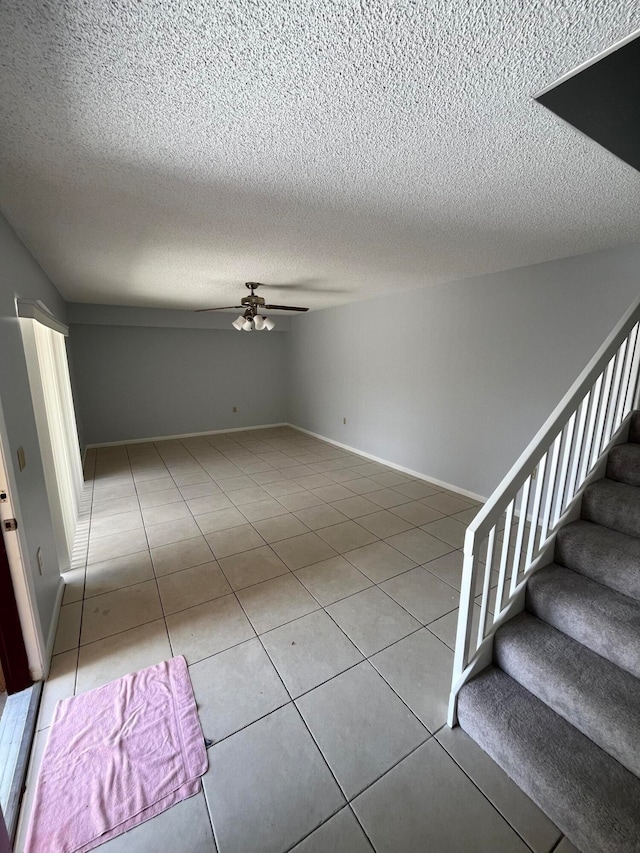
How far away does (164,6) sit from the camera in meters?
0.79

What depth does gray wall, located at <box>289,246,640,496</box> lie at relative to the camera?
280 cm

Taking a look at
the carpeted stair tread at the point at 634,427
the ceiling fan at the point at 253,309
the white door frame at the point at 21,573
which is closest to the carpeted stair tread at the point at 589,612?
the carpeted stair tread at the point at 634,427

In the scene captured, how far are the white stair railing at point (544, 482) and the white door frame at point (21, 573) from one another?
77.5 inches

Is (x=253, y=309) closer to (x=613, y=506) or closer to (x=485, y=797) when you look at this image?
(x=613, y=506)

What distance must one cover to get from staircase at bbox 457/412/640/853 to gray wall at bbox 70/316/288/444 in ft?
19.8

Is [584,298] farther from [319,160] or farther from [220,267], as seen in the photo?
[220,267]

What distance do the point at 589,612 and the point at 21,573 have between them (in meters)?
2.53

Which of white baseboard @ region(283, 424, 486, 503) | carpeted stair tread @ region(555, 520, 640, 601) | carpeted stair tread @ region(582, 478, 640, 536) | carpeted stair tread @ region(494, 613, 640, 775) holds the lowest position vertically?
white baseboard @ region(283, 424, 486, 503)

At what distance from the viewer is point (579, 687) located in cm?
129

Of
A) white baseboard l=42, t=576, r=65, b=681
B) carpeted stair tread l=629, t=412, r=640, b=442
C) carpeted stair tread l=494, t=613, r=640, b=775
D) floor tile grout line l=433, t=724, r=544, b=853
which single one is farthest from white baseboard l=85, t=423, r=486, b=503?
white baseboard l=42, t=576, r=65, b=681

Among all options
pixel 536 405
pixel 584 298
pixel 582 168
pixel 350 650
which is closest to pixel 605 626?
pixel 350 650

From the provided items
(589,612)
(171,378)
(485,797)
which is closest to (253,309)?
(171,378)

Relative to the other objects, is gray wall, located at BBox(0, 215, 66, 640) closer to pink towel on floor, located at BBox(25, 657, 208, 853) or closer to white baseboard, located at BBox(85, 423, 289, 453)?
pink towel on floor, located at BBox(25, 657, 208, 853)

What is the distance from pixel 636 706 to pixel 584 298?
2728 millimetres
